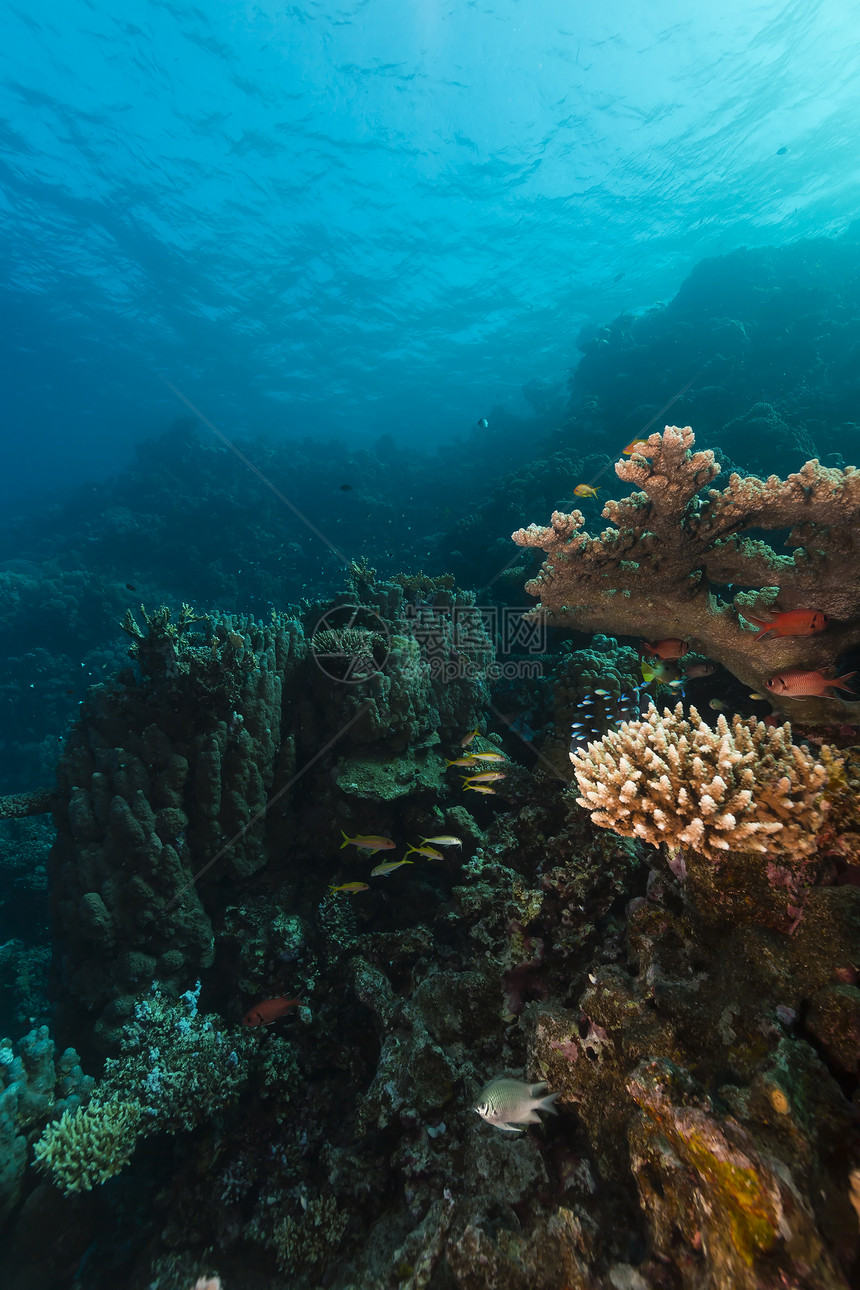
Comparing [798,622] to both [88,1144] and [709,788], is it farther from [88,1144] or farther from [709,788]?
[88,1144]

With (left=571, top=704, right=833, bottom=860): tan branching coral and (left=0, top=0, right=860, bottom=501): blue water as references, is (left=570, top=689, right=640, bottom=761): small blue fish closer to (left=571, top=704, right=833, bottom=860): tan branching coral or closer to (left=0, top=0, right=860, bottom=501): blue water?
(left=571, top=704, right=833, bottom=860): tan branching coral

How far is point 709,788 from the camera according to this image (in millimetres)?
2486

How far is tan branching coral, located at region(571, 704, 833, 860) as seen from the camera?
2.36m

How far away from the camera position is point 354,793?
4.66 meters

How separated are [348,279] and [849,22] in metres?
29.0

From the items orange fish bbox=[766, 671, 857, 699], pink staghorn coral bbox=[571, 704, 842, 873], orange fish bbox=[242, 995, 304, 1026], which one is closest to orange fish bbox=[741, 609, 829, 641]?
orange fish bbox=[766, 671, 857, 699]

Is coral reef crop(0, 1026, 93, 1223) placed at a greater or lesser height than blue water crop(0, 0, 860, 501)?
lesser

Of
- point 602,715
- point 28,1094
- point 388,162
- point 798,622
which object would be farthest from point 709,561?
point 388,162

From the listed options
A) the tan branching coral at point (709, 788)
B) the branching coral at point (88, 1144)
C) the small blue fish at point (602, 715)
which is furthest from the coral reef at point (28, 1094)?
the small blue fish at point (602, 715)

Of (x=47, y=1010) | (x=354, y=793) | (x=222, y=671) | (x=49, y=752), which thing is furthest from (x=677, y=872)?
(x=49, y=752)

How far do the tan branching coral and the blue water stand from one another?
34.2 metres

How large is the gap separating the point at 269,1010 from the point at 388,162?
37723mm

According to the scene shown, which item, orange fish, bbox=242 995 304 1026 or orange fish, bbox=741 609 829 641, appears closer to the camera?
orange fish, bbox=741 609 829 641

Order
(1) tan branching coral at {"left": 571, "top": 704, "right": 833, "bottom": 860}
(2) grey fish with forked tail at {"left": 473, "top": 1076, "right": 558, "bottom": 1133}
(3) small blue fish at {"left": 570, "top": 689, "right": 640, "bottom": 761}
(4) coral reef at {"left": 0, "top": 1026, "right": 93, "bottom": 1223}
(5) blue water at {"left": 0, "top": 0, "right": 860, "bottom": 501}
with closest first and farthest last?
1. (2) grey fish with forked tail at {"left": 473, "top": 1076, "right": 558, "bottom": 1133}
2. (1) tan branching coral at {"left": 571, "top": 704, "right": 833, "bottom": 860}
3. (4) coral reef at {"left": 0, "top": 1026, "right": 93, "bottom": 1223}
4. (3) small blue fish at {"left": 570, "top": 689, "right": 640, "bottom": 761}
5. (5) blue water at {"left": 0, "top": 0, "right": 860, "bottom": 501}
